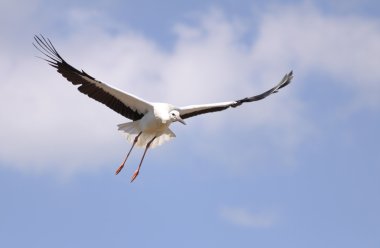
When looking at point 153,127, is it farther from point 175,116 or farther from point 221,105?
point 221,105

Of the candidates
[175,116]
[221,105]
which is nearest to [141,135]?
[175,116]

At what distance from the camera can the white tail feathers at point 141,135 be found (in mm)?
22969

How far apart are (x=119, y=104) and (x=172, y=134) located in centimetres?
153

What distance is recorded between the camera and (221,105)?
2406cm

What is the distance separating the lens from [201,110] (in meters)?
23.9

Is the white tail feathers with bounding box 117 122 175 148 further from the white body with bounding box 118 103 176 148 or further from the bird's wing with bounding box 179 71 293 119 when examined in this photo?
the bird's wing with bounding box 179 71 293 119

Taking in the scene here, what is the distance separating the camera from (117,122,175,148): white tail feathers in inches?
904

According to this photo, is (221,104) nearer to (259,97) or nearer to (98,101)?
(259,97)

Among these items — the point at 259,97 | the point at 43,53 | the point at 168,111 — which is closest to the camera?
the point at 43,53

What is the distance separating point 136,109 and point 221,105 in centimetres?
→ 227

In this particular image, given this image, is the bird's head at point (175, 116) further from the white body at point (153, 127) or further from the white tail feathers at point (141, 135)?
the white tail feathers at point (141, 135)

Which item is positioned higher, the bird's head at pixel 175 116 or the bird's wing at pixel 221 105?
the bird's wing at pixel 221 105

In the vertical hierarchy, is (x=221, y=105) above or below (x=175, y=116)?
above

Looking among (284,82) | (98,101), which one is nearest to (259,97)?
(284,82)
